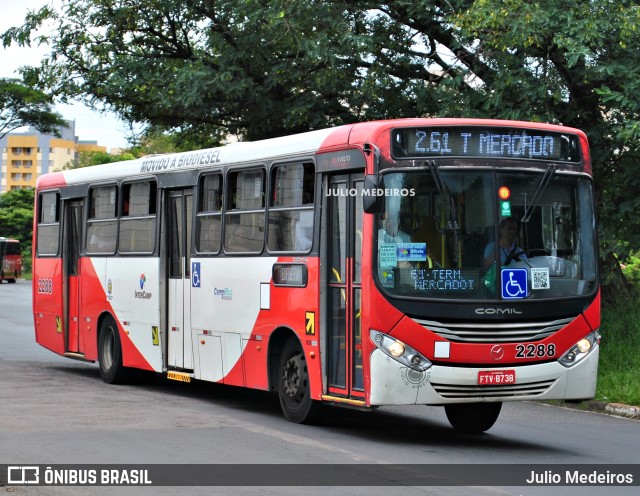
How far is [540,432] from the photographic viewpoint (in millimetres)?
13180

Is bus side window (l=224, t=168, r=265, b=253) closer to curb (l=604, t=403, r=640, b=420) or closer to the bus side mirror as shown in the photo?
the bus side mirror

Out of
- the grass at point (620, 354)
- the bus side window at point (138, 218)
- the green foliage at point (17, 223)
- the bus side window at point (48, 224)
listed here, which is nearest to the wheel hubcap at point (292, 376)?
the bus side window at point (138, 218)

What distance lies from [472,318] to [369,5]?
1038 cm

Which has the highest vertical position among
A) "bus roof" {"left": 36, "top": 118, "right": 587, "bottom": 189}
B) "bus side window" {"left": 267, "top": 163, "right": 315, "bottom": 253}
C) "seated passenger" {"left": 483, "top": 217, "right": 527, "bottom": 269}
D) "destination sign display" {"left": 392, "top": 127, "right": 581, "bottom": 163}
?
"bus roof" {"left": 36, "top": 118, "right": 587, "bottom": 189}

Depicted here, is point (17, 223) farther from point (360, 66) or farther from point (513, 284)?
point (513, 284)

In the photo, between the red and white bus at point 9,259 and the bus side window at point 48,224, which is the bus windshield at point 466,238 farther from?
the red and white bus at point 9,259

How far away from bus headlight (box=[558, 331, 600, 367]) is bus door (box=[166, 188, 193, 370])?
530 centimetres

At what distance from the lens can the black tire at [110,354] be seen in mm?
17359

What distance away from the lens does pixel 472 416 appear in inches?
506

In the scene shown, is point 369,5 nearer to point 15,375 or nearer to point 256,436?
point 15,375

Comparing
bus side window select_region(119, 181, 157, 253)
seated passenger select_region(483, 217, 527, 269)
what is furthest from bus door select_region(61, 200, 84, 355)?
seated passenger select_region(483, 217, 527, 269)

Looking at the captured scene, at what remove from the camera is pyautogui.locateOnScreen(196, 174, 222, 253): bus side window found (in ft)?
48.1

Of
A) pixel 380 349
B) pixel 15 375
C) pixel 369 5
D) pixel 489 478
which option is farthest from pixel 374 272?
pixel 369 5

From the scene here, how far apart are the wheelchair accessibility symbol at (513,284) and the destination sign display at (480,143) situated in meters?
1.10
